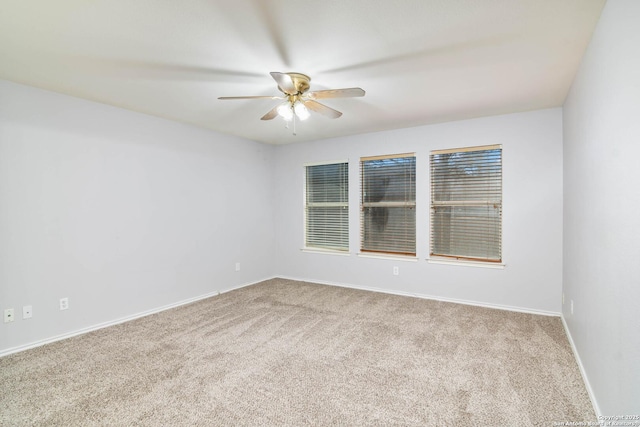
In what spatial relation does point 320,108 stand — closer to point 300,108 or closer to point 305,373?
point 300,108

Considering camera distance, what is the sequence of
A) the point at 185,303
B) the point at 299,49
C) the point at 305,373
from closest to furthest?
1. the point at 299,49
2. the point at 305,373
3. the point at 185,303

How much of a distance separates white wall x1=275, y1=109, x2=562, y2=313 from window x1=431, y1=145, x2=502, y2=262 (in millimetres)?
101

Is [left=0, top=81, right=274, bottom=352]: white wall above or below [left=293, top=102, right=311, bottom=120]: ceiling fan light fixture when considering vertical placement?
below

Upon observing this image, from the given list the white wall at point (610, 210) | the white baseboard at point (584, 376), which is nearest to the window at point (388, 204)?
→ the white baseboard at point (584, 376)

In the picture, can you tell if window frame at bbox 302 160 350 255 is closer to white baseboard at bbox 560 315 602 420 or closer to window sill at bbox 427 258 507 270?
window sill at bbox 427 258 507 270

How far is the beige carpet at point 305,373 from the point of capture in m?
1.87

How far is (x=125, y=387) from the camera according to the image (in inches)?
85.0

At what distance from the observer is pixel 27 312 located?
109 inches

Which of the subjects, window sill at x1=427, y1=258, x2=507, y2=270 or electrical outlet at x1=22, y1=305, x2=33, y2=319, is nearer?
electrical outlet at x1=22, y1=305, x2=33, y2=319

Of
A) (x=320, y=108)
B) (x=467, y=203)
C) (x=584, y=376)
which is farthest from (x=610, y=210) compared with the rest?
(x=467, y=203)

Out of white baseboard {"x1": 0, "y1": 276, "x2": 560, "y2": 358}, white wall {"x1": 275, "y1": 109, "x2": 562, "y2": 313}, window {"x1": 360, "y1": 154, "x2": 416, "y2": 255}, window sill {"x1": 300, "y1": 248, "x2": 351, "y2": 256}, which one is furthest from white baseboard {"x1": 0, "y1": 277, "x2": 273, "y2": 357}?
window {"x1": 360, "y1": 154, "x2": 416, "y2": 255}

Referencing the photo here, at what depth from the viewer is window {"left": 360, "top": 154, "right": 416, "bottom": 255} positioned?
4.39 meters

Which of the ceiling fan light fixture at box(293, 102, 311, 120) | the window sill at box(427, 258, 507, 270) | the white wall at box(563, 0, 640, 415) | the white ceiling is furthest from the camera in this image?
the window sill at box(427, 258, 507, 270)

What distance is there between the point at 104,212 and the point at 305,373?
2.66m
